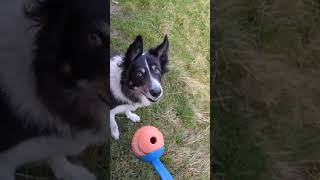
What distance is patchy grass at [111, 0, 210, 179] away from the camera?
5.97ft

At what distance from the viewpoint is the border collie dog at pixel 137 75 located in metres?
1.61

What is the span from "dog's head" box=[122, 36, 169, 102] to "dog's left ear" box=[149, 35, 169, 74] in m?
0.01

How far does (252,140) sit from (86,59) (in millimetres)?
903

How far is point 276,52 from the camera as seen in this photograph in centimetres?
212

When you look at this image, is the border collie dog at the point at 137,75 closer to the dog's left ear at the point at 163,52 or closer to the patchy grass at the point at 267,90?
the dog's left ear at the point at 163,52

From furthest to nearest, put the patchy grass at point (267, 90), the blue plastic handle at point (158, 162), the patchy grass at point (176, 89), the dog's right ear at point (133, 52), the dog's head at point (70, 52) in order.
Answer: the patchy grass at point (267, 90) < the patchy grass at point (176, 89) < the blue plastic handle at point (158, 162) < the dog's right ear at point (133, 52) < the dog's head at point (70, 52)

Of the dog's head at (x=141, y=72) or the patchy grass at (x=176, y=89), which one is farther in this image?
the patchy grass at (x=176, y=89)

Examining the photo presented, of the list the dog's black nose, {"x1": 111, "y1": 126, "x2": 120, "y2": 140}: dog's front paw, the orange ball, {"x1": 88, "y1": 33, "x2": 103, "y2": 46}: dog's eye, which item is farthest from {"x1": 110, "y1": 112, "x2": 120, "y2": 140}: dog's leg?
{"x1": 88, "y1": 33, "x2": 103, "y2": 46}: dog's eye

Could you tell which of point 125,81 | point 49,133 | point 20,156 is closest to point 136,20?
point 125,81

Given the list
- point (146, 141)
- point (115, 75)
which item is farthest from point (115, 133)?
point (115, 75)

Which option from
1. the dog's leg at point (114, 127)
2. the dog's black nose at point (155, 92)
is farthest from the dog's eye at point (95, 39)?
the dog's leg at point (114, 127)

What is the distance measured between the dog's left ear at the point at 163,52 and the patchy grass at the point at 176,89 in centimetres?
8

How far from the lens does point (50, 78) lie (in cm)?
150

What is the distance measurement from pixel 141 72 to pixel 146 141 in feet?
0.92
